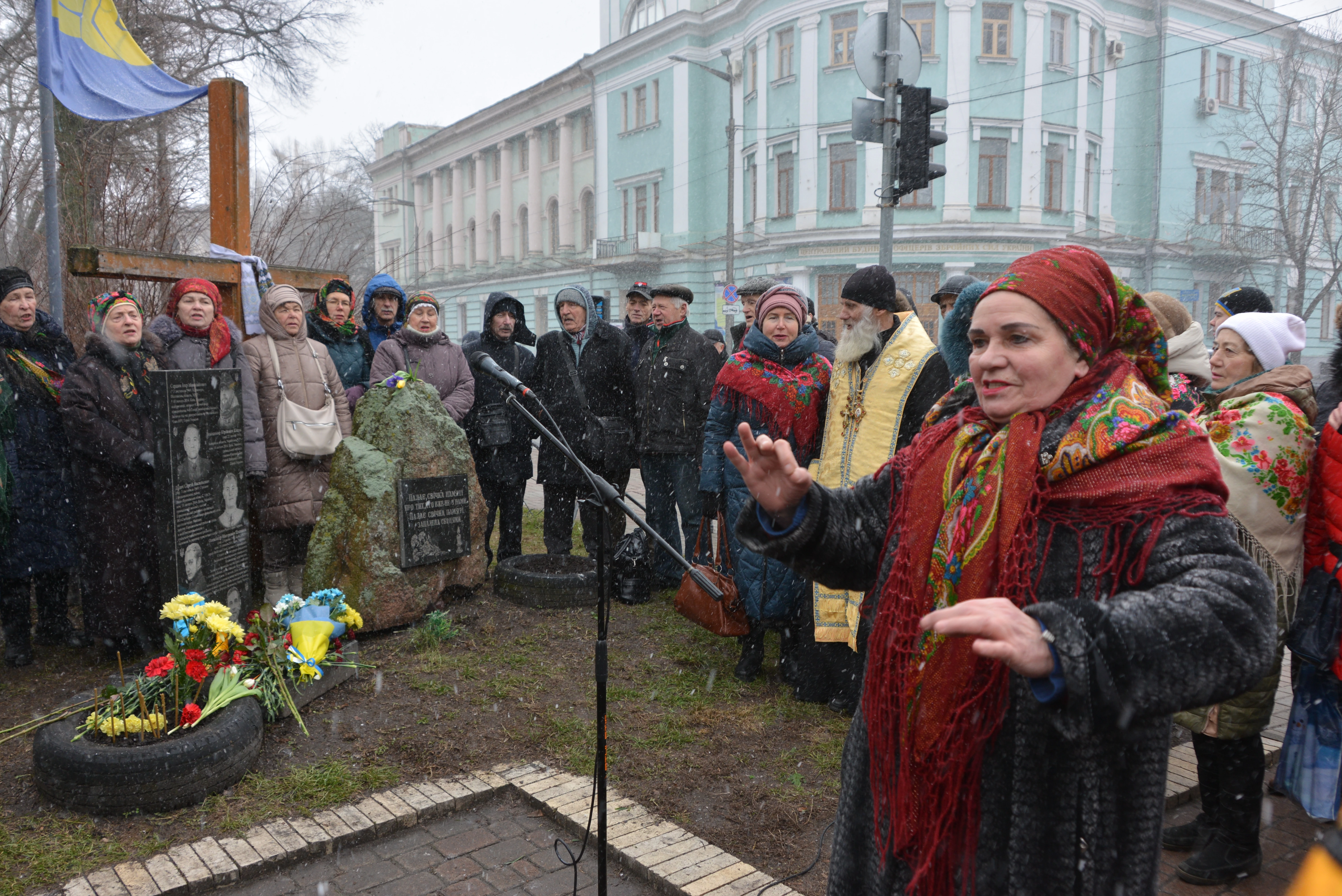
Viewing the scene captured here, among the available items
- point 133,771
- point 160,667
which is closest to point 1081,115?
point 160,667

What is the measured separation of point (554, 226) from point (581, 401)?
107 ft

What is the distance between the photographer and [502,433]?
21.6ft

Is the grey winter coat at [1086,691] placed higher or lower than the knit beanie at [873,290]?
lower

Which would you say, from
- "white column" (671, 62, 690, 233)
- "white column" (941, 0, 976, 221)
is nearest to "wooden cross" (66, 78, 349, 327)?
"white column" (941, 0, 976, 221)

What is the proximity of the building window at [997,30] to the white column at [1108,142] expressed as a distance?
3.66 metres

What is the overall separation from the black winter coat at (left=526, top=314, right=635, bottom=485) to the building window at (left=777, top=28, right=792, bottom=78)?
2329 centimetres

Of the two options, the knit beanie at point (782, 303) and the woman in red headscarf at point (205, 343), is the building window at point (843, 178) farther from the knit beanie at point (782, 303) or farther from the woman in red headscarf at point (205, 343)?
the woman in red headscarf at point (205, 343)

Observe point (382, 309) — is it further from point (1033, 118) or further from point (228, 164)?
point (1033, 118)

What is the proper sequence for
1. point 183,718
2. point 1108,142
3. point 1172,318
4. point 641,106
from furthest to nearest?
point 641,106, point 1108,142, point 1172,318, point 183,718

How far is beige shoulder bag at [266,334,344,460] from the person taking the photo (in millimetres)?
5590

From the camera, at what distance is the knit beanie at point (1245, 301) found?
4234mm

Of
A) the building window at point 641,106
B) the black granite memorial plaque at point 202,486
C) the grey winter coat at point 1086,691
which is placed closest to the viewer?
the grey winter coat at point 1086,691

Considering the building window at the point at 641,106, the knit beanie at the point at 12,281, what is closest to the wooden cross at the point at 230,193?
the knit beanie at the point at 12,281

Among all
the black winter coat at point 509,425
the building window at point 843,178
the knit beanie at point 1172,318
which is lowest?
the black winter coat at point 509,425
